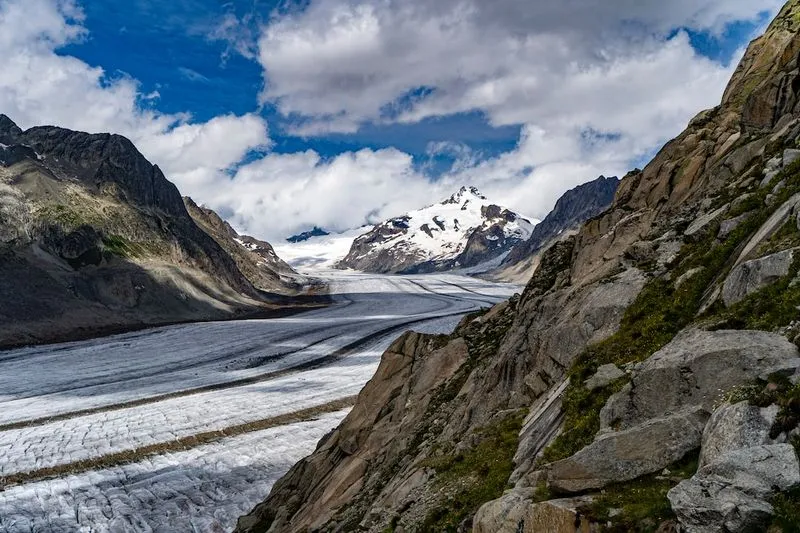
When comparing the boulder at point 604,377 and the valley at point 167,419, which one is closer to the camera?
the boulder at point 604,377

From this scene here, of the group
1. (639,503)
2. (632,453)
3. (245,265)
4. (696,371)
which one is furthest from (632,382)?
(245,265)

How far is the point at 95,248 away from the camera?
84250 mm

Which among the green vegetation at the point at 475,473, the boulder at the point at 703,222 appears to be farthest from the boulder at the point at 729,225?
the green vegetation at the point at 475,473

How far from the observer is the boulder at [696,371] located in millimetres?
6676

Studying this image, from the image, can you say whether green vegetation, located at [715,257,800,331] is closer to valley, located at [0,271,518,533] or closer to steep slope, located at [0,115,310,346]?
valley, located at [0,271,518,533]

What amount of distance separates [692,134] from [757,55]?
4705 millimetres

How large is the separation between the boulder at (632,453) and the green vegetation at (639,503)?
134 mm

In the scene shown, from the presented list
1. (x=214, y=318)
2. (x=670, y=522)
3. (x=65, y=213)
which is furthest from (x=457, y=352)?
(x=65, y=213)

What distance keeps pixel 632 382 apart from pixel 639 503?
7.51ft

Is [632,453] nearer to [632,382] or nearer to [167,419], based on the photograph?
[632,382]

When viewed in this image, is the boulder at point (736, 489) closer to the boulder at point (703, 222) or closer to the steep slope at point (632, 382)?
the steep slope at point (632, 382)

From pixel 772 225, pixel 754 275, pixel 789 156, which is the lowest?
pixel 754 275

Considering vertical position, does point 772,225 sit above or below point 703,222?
below

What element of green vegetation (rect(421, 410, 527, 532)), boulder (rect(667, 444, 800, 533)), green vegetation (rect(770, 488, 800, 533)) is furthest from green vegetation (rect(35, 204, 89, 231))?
green vegetation (rect(770, 488, 800, 533))
